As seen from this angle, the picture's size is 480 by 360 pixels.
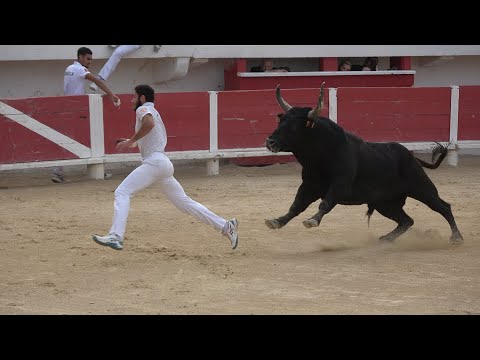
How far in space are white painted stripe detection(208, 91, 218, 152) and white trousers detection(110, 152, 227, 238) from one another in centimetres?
527

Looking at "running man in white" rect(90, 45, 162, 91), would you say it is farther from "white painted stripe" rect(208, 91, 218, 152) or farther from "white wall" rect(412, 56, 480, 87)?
"white wall" rect(412, 56, 480, 87)

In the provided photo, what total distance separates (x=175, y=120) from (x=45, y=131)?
176 centimetres

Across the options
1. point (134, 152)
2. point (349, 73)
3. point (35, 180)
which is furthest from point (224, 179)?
point (349, 73)

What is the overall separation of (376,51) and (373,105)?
197 cm

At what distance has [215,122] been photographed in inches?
485

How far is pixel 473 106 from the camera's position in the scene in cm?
1343

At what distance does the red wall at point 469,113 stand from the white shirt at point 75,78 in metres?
5.62

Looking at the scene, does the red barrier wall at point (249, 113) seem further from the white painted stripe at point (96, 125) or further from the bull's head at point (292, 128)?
the bull's head at point (292, 128)

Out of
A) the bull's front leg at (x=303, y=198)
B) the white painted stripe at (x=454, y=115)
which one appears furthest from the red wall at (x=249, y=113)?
the bull's front leg at (x=303, y=198)

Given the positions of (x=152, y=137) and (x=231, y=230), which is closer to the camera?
(x=152, y=137)

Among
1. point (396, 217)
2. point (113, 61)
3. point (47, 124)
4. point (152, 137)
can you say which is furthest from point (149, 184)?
point (113, 61)

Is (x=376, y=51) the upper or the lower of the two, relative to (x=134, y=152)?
upper

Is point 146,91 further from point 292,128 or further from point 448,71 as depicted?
point 448,71
